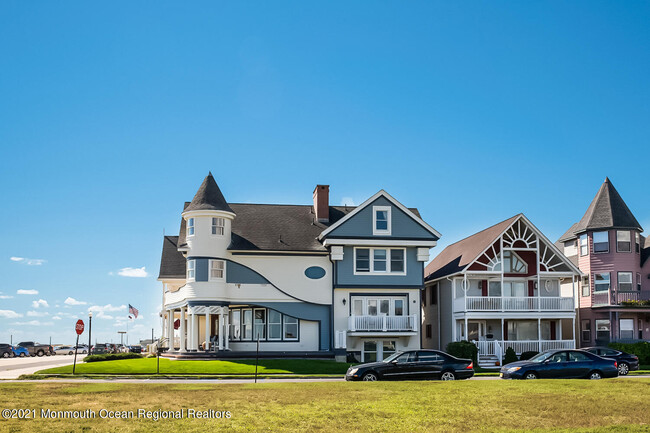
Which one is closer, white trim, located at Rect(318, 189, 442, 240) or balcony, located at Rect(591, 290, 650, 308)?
white trim, located at Rect(318, 189, 442, 240)

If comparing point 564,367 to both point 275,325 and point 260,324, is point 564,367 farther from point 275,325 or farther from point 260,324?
point 260,324

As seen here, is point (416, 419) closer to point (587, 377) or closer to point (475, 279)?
point (587, 377)

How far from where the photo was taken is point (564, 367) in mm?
27094

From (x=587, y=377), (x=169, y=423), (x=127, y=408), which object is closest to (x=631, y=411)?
(x=587, y=377)

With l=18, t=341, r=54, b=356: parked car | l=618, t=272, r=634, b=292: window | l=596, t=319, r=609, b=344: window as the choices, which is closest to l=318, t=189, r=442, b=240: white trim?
l=596, t=319, r=609, b=344: window

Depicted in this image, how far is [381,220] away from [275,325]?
9.20 meters

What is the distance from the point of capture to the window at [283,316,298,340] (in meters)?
43.5

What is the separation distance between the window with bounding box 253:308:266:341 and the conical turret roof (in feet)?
76.8

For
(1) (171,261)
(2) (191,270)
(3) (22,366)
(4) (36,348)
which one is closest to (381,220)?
(2) (191,270)

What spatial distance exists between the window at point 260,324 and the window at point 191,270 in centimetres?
465

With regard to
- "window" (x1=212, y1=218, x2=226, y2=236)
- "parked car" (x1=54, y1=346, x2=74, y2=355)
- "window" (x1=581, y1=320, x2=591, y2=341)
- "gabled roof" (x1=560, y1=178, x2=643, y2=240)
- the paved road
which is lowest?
"parked car" (x1=54, y1=346, x2=74, y2=355)

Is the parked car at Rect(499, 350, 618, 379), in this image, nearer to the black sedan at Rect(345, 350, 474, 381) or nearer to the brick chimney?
the black sedan at Rect(345, 350, 474, 381)

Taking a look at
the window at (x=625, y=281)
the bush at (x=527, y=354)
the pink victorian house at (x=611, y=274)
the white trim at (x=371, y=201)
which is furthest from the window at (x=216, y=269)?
the window at (x=625, y=281)

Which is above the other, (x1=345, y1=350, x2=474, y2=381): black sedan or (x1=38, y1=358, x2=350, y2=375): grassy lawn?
(x1=345, y1=350, x2=474, y2=381): black sedan
